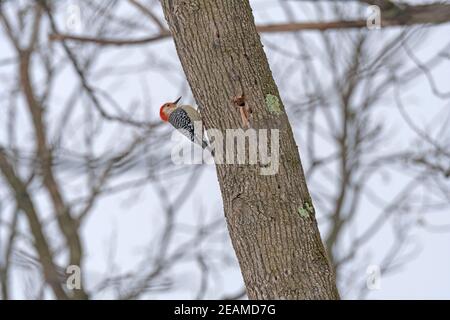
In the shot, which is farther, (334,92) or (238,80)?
(334,92)

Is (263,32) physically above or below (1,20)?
below

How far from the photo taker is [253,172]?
2326 mm

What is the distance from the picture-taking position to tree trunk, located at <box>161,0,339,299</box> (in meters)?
2.29

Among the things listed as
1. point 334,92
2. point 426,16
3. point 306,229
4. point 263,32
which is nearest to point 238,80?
point 306,229

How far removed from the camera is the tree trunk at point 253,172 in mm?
2291

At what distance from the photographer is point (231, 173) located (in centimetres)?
236
